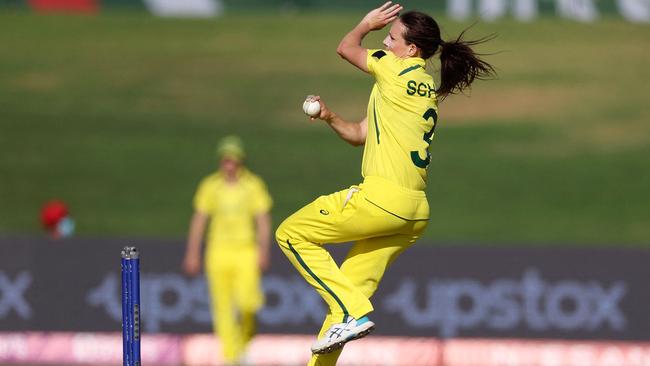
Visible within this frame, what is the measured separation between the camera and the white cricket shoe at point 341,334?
270 inches

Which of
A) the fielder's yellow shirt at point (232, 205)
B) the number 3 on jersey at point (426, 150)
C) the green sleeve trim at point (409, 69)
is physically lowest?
the fielder's yellow shirt at point (232, 205)

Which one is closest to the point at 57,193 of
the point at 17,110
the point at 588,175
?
the point at 17,110

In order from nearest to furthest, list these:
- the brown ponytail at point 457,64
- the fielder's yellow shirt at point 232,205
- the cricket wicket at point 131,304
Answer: the cricket wicket at point 131,304 → the brown ponytail at point 457,64 → the fielder's yellow shirt at point 232,205

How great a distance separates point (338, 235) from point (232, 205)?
6382mm

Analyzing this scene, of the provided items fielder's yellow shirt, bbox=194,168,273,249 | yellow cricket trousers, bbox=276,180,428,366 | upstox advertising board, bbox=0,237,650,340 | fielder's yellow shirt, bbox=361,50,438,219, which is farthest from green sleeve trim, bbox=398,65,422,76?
fielder's yellow shirt, bbox=194,168,273,249

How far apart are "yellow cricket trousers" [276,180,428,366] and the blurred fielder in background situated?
5.64 meters

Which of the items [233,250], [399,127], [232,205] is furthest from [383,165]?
[232,205]

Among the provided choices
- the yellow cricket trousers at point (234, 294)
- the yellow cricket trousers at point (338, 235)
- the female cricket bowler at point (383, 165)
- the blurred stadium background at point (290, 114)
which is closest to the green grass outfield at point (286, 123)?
the blurred stadium background at point (290, 114)

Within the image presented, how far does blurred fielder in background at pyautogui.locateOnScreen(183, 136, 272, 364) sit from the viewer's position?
12828mm

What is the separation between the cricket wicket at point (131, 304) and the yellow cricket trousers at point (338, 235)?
0.92m

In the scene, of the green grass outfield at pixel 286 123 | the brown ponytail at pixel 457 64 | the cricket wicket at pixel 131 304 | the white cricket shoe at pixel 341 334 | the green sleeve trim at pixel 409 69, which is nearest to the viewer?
the cricket wicket at pixel 131 304

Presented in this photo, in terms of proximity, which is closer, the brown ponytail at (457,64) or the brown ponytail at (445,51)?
the brown ponytail at (445,51)

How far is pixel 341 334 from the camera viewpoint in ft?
22.5

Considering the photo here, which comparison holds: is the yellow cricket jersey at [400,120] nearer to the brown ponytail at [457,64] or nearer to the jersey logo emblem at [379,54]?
the jersey logo emblem at [379,54]
